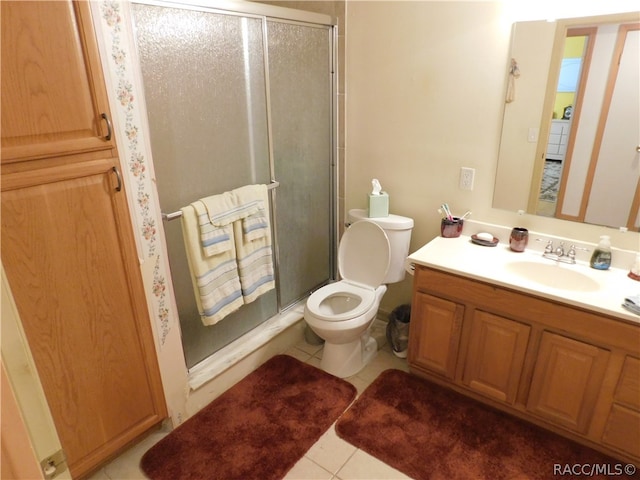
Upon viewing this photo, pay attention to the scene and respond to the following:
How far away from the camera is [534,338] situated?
1796 mm

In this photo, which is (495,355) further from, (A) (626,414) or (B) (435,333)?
(A) (626,414)

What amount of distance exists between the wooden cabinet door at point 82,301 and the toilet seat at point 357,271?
94 centimetres

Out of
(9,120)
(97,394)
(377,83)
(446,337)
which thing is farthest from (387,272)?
(9,120)

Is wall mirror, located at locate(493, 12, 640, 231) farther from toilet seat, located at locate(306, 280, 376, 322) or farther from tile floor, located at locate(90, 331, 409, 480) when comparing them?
tile floor, located at locate(90, 331, 409, 480)

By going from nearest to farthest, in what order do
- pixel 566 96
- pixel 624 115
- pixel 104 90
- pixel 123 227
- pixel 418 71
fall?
pixel 104 90
pixel 123 227
pixel 624 115
pixel 566 96
pixel 418 71

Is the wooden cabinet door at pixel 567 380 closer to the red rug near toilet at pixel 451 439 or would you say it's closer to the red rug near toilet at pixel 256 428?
the red rug near toilet at pixel 451 439

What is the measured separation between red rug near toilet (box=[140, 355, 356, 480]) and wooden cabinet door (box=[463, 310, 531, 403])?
0.64m

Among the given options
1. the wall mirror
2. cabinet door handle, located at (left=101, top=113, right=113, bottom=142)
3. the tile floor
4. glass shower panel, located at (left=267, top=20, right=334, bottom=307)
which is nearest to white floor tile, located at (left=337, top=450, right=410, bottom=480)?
the tile floor

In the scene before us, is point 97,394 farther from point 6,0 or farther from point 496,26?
point 496,26

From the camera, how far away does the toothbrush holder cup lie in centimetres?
224

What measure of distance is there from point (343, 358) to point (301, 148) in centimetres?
123

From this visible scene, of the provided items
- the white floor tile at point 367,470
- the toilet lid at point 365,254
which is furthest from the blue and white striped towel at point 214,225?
the white floor tile at point 367,470

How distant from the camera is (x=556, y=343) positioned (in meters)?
1.74

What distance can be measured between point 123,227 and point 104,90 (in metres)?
0.48
